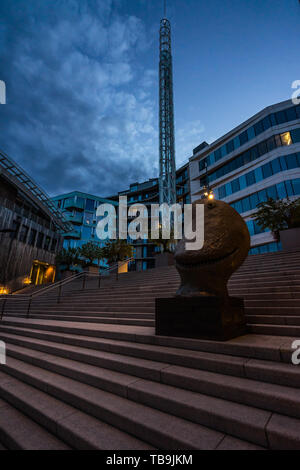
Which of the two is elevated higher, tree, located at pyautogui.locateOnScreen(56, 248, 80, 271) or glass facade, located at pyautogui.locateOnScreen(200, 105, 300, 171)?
glass facade, located at pyautogui.locateOnScreen(200, 105, 300, 171)

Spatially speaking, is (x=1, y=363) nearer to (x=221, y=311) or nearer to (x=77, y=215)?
(x=221, y=311)

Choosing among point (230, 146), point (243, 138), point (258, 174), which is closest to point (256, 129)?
point (243, 138)

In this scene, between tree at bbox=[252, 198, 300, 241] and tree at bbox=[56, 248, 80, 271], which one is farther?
tree at bbox=[56, 248, 80, 271]

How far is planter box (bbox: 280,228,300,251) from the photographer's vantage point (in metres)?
10.5

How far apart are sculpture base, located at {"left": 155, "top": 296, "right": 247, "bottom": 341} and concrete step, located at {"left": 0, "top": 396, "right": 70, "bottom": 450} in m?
2.14

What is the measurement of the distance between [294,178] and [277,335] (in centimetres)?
2355

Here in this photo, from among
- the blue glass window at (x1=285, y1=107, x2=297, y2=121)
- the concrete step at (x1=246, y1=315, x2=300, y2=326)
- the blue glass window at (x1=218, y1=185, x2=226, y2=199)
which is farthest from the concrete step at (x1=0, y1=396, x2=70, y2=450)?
the blue glass window at (x1=285, y1=107, x2=297, y2=121)

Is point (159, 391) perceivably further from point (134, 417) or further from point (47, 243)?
point (47, 243)

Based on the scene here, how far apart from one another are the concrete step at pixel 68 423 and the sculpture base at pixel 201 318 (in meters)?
1.77

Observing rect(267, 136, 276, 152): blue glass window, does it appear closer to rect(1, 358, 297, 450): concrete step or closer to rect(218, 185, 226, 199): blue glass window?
rect(218, 185, 226, 199): blue glass window

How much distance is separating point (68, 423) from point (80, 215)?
1946 inches

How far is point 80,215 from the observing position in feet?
160

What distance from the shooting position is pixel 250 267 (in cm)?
860
